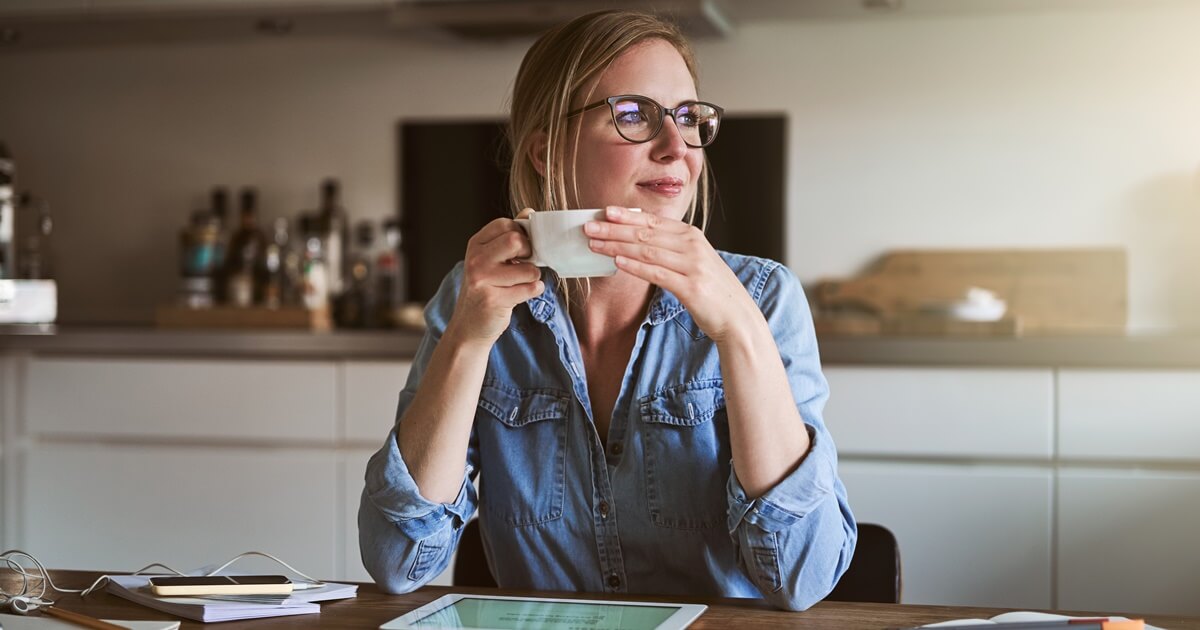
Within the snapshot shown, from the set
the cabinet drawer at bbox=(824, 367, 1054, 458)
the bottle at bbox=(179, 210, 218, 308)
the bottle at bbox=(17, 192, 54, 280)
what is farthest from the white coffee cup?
the bottle at bbox=(17, 192, 54, 280)

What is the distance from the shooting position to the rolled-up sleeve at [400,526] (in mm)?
1063

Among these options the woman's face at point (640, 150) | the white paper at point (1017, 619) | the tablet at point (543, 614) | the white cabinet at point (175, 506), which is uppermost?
the woman's face at point (640, 150)

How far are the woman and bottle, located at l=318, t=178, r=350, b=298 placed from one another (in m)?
1.85

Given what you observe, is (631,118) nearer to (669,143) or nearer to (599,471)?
(669,143)

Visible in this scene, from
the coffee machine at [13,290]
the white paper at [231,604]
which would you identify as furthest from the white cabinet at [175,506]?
the white paper at [231,604]

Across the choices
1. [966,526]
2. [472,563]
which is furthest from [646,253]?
[966,526]

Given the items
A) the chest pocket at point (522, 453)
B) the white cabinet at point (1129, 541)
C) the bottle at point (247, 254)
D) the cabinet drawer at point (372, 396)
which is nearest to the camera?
the chest pocket at point (522, 453)

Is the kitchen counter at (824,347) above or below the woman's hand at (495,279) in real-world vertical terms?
below

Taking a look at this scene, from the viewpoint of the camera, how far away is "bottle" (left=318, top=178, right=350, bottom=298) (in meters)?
3.09

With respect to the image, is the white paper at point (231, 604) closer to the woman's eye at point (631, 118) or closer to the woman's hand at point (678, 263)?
the woman's hand at point (678, 263)

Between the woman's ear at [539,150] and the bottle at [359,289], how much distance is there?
1756 millimetres

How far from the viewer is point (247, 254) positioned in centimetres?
311

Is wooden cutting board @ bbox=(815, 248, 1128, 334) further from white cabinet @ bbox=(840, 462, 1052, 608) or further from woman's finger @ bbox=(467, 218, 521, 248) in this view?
Answer: woman's finger @ bbox=(467, 218, 521, 248)

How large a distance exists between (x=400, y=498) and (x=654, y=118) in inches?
16.6
